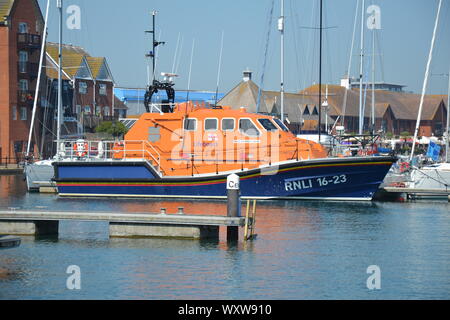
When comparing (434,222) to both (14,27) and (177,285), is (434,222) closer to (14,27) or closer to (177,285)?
(177,285)

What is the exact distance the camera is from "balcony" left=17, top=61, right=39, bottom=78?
5588 centimetres

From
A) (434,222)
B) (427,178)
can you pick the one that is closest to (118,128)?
(427,178)

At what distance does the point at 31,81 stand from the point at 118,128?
9.38 metres

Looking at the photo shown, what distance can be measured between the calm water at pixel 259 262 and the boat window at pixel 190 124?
4791 mm

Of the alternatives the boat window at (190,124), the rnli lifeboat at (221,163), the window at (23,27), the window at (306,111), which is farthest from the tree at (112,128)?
the boat window at (190,124)

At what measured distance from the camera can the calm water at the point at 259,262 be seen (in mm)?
15852

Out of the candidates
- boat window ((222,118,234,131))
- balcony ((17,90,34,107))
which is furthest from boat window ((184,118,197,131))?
balcony ((17,90,34,107))

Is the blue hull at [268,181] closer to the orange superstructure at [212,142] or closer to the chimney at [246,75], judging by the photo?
the orange superstructure at [212,142]

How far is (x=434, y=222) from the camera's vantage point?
25.4m

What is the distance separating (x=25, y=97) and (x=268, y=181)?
30.9 metres

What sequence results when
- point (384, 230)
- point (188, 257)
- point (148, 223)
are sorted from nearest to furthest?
1. point (188, 257)
2. point (148, 223)
3. point (384, 230)

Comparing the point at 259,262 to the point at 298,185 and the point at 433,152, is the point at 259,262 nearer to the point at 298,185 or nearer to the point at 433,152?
the point at 298,185

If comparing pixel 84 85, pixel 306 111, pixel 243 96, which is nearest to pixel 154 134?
pixel 84 85

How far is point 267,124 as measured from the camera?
29.7 m
